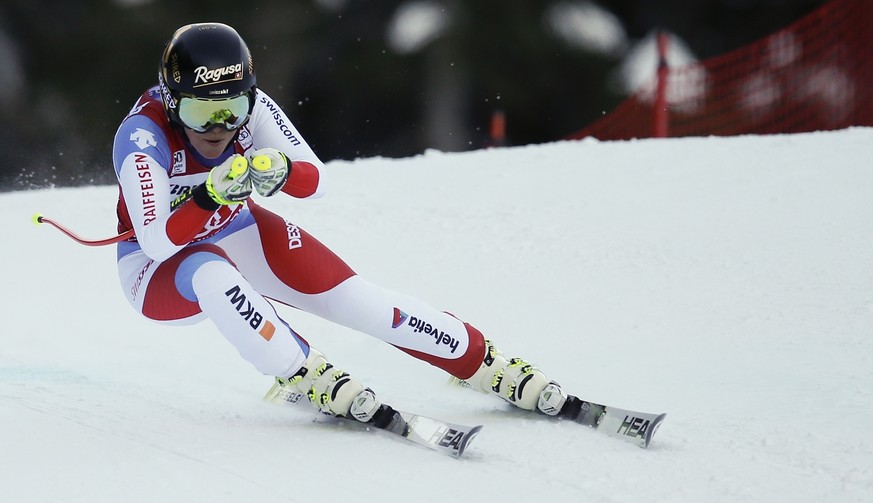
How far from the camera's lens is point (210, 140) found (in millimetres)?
3061

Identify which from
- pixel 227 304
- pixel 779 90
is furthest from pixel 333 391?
pixel 779 90

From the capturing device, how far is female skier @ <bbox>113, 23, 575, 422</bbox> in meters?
2.87

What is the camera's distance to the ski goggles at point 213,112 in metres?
2.96

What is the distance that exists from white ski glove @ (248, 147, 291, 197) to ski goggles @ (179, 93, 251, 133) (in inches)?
6.8

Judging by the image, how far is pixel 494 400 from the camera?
11.3 feet

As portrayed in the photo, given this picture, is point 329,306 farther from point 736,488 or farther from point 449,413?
point 736,488

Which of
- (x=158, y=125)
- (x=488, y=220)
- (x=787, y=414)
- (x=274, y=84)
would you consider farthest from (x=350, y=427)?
(x=274, y=84)

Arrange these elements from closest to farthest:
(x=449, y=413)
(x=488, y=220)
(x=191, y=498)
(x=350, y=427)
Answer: (x=191, y=498) < (x=350, y=427) < (x=449, y=413) < (x=488, y=220)

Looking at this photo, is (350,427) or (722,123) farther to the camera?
(722,123)

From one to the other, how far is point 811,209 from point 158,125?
3.47 m

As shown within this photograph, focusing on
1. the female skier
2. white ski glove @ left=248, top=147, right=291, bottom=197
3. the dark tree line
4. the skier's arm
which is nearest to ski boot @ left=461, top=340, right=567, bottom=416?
the female skier

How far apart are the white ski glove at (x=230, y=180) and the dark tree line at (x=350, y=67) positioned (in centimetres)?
1107

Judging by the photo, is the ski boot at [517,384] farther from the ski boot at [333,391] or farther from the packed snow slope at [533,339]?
the ski boot at [333,391]

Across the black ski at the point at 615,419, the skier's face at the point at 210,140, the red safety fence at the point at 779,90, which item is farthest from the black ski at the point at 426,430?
the red safety fence at the point at 779,90
